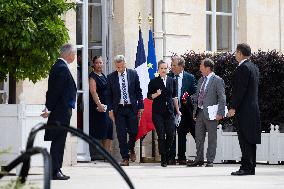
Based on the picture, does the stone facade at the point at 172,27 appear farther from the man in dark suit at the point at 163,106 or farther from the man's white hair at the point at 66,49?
the man's white hair at the point at 66,49

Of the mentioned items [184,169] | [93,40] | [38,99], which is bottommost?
[184,169]

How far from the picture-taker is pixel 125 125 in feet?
55.3

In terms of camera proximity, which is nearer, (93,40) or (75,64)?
(75,64)

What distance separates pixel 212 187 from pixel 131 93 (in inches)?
225

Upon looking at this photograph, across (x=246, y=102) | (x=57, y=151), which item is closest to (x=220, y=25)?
(x=246, y=102)

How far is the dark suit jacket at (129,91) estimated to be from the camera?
663 inches

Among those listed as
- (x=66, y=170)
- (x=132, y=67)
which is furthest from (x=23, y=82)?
(x=132, y=67)

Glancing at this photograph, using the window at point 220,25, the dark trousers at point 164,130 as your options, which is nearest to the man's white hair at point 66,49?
the dark trousers at point 164,130

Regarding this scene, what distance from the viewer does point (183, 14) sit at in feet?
65.2

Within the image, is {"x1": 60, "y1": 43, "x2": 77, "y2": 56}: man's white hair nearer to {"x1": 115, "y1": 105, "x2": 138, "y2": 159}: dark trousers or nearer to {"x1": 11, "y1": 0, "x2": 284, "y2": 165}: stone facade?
{"x1": 11, "y1": 0, "x2": 284, "y2": 165}: stone facade

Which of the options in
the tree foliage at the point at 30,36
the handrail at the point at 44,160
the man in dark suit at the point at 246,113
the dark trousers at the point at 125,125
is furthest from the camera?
the dark trousers at the point at 125,125

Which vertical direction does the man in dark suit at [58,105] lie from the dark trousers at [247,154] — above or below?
above

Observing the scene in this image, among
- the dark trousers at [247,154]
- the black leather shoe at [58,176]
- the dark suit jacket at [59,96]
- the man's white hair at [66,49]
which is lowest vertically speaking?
the black leather shoe at [58,176]

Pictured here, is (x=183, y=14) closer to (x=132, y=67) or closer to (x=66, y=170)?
(x=132, y=67)
